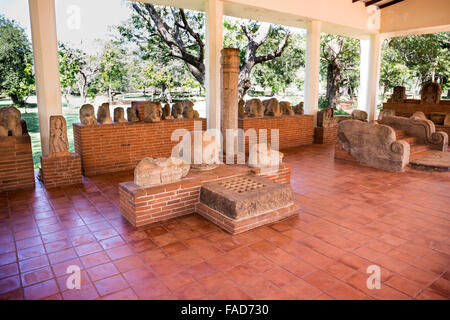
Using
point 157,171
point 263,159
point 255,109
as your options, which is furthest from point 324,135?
point 157,171

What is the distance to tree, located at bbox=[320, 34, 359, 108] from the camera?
56.2 feet

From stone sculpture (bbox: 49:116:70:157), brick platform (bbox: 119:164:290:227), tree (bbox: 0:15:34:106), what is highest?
tree (bbox: 0:15:34:106)

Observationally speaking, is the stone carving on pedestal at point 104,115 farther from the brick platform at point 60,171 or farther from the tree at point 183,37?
the tree at point 183,37

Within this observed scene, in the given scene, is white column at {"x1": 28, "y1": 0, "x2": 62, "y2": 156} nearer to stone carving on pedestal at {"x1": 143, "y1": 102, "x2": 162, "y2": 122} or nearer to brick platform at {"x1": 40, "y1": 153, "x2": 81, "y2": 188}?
brick platform at {"x1": 40, "y1": 153, "x2": 81, "y2": 188}

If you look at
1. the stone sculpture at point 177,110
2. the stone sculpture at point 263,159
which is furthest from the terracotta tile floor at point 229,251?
the stone sculpture at point 177,110

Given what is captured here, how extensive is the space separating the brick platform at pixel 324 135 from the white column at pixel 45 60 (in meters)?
7.70

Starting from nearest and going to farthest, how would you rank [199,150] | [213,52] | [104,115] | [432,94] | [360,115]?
[199,150] → [104,115] → [213,52] → [360,115] → [432,94]

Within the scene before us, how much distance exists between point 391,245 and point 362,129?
15.0 feet

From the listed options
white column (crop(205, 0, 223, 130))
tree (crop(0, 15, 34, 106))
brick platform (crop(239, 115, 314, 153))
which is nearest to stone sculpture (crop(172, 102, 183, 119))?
white column (crop(205, 0, 223, 130))

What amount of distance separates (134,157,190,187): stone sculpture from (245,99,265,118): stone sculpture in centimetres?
520

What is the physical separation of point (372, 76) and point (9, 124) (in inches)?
494

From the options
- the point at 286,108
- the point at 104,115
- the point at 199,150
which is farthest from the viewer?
the point at 286,108

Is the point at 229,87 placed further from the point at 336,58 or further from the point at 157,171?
the point at 336,58

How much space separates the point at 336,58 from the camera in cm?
1734
